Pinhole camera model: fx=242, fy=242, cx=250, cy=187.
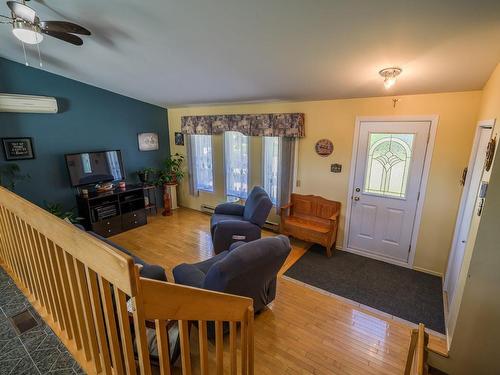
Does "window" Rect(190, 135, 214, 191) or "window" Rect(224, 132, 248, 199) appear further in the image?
"window" Rect(190, 135, 214, 191)

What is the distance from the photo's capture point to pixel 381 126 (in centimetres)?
319

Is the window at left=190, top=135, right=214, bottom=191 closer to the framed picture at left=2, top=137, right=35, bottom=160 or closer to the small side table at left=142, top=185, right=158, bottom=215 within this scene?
the small side table at left=142, top=185, right=158, bottom=215

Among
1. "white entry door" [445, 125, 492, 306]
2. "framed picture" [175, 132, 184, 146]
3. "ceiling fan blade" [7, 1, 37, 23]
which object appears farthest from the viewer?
"framed picture" [175, 132, 184, 146]

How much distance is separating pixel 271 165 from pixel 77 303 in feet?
11.5

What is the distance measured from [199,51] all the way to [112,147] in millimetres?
3043

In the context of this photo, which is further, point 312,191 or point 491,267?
point 312,191

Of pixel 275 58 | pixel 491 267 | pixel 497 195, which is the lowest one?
pixel 491 267

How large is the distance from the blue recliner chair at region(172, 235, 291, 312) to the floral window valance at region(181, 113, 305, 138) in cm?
220

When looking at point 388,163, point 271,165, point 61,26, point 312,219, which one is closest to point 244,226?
point 312,219

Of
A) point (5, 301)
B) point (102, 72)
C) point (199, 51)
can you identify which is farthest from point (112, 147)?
point (5, 301)

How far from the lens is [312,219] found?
12.8 feet

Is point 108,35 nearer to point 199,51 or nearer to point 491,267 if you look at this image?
point 199,51

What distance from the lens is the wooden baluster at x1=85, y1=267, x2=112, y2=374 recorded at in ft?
3.01

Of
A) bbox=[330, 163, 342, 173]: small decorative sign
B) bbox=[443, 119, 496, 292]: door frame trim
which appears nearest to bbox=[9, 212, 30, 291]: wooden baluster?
bbox=[330, 163, 342, 173]: small decorative sign
